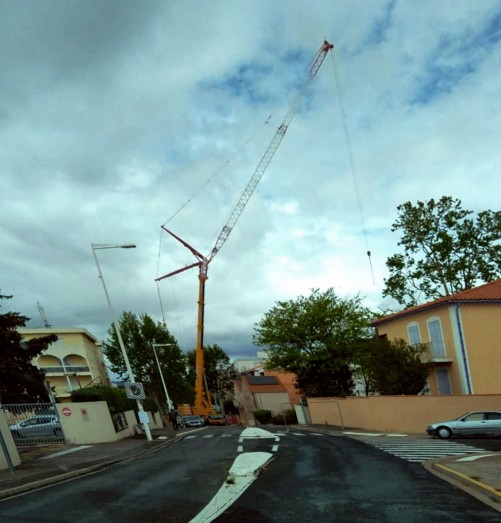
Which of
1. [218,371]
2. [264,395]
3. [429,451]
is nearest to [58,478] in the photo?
[429,451]

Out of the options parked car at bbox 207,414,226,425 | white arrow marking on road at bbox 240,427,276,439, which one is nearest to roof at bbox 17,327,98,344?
parked car at bbox 207,414,226,425

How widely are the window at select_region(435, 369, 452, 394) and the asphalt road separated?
909 inches

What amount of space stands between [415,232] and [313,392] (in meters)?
16.4

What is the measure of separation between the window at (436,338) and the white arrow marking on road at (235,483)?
2210 centimetres

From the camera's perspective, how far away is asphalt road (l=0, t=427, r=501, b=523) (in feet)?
25.1

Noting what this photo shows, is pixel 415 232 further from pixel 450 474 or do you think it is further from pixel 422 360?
pixel 450 474

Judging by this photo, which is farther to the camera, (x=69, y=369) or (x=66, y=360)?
(x=66, y=360)

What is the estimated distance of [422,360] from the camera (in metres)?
34.6

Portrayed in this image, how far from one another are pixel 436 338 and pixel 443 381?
3.03 m

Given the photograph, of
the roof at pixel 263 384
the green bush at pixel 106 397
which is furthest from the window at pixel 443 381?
the roof at pixel 263 384

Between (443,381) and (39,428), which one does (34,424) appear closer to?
(39,428)

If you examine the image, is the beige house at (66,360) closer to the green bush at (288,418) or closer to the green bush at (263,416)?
the green bush at (263,416)

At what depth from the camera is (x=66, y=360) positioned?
70.1m

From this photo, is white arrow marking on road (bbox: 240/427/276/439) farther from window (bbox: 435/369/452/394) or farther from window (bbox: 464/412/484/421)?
window (bbox: 435/369/452/394)
